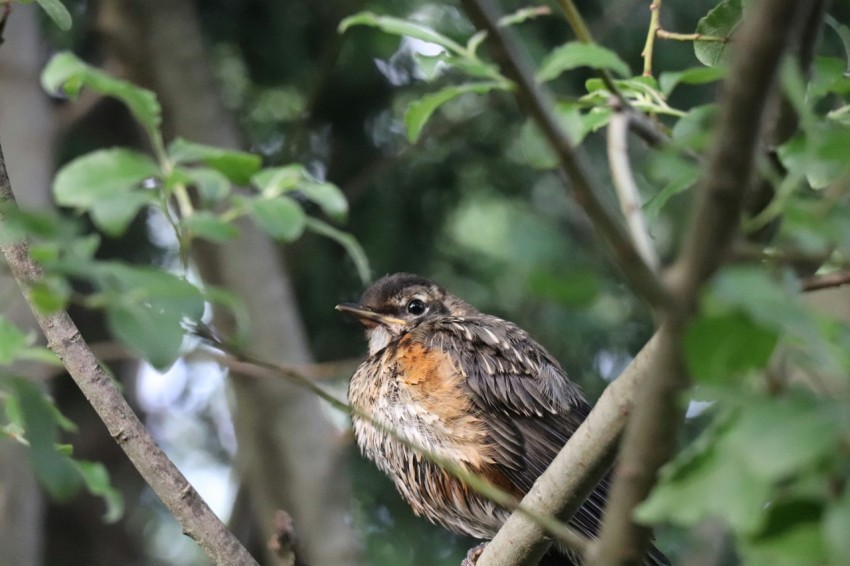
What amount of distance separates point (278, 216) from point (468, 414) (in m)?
2.57

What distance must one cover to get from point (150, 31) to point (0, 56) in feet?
3.70

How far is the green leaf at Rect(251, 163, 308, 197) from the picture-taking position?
1.90 m

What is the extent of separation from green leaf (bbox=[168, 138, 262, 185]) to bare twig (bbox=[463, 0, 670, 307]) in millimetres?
435

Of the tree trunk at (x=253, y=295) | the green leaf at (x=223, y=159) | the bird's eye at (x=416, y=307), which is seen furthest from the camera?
the tree trunk at (x=253, y=295)

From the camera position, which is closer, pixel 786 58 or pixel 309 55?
pixel 786 58

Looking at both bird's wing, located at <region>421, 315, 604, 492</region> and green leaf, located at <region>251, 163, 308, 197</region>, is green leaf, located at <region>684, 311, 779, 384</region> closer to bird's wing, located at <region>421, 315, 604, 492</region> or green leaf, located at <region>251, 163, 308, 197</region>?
green leaf, located at <region>251, 163, 308, 197</region>

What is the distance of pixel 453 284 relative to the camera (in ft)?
22.6

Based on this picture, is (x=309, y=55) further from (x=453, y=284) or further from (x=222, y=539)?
(x=222, y=539)

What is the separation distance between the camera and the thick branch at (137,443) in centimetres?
287

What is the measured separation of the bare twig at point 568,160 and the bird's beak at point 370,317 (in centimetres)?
326

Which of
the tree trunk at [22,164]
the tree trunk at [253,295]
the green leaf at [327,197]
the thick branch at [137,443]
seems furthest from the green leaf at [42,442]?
the tree trunk at [253,295]

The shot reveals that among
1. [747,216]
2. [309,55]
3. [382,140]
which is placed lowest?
[382,140]

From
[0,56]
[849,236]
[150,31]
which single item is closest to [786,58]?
[849,236]

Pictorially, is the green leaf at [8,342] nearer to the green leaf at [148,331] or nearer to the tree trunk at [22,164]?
the green leaf at [148,331]
